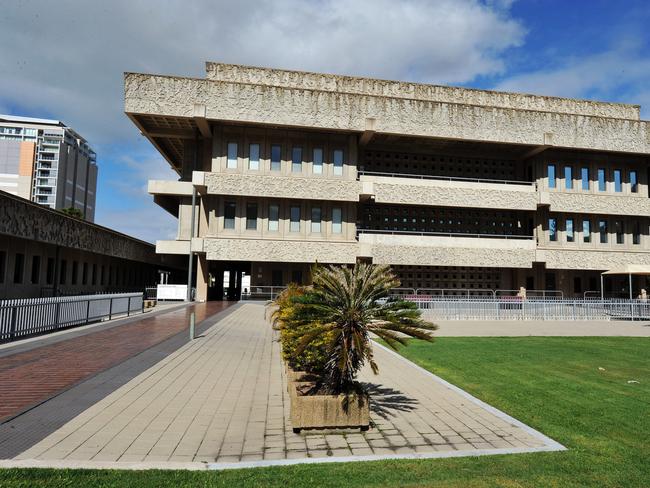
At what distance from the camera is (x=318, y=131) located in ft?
106

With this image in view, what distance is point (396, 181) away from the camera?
1297 inches

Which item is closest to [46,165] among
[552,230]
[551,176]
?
[551,176]

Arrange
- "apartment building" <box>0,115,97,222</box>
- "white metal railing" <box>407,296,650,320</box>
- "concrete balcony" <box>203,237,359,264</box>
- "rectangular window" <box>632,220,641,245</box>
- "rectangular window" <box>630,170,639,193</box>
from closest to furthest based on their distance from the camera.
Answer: "white metal railing" <box>407,296,650,320</box> < "concrete balcony" <box>203,237,359,264</box> < "rectangular window" <box>632,220,641,245</box> < "rectangular window" <box>630,170,639,193</box> < "apartment building" <box>0,115,97,222</box>

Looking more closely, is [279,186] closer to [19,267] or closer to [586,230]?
[19,267]

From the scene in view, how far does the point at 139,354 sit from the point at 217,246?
2050 cm

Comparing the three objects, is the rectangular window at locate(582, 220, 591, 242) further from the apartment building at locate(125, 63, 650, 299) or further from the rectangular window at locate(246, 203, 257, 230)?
the rectangular window at locate(246, 203, 257, 230)

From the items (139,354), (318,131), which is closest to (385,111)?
(318,131)

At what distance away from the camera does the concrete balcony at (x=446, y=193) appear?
32.7 metres

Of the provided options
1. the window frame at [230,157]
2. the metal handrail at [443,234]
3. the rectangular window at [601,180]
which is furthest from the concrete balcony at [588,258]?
the window frame at [230,157]

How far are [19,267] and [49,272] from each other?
338 cm

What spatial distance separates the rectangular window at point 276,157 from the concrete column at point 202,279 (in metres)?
8.58

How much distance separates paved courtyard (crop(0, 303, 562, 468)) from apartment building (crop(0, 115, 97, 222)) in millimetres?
112260

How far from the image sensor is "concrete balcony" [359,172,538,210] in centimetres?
3269

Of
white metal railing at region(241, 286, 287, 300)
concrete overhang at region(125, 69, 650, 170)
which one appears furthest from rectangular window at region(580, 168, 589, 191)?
white metal railing at region(241, 286, 287, 300)
